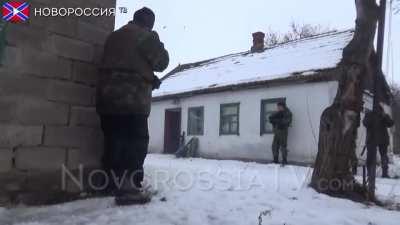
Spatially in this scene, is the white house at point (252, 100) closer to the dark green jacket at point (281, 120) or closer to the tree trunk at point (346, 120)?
the dark green jacket at point (281, 120)

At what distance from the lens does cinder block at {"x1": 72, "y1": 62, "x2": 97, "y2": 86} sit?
460cm

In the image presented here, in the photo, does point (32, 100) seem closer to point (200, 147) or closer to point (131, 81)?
point (131, 81)

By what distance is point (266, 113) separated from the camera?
47.3 ft

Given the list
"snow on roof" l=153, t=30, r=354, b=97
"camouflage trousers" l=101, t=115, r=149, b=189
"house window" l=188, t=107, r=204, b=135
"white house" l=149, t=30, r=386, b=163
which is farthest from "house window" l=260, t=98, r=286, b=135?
"camouflage trousers" l=101, t=115, r=149, b=189

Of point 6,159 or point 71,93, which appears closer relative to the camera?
point 6,159

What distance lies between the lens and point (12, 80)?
13.3ft

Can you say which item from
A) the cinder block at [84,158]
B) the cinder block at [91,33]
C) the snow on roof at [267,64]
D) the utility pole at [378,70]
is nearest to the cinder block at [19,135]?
the cinder block at [84,158]

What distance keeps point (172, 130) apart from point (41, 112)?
1414cm

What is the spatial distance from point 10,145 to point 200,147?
1257 centimetres

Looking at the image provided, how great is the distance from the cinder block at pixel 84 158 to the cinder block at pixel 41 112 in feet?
1.15

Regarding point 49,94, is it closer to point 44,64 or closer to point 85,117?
point 44,64

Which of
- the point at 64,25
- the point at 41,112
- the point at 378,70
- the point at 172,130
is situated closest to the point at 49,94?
the point at 41,112

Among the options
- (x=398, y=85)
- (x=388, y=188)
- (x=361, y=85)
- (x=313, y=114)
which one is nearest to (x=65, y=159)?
(x=361, y=85)

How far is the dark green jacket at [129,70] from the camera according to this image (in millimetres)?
4262
